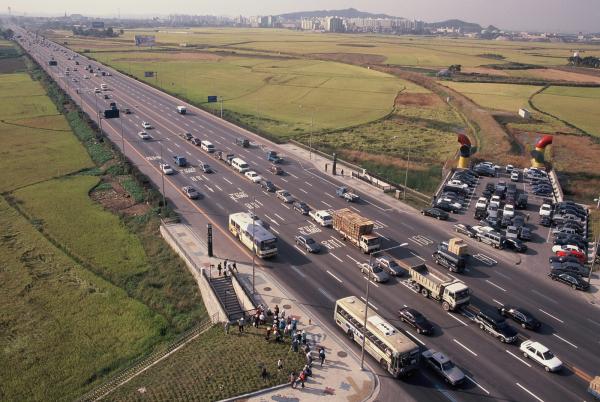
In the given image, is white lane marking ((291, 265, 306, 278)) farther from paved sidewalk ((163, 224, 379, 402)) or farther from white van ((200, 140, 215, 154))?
white van ((200, 140, 215, 154))

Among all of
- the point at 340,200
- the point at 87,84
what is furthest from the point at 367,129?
the point at 87,84

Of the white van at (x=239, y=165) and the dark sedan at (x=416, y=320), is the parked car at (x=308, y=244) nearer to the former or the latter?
the dark sedan at (x=416, y=320)

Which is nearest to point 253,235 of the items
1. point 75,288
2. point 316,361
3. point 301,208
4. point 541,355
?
point 301,208

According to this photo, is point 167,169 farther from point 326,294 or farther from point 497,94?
point 497,94

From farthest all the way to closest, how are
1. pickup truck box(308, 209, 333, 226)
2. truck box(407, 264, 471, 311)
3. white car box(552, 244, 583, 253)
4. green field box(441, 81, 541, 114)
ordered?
green field box(441, 81, 541, 114) < pickup truck box(308, 209, 333, 226) < white car box(552, 244, 583, 253) < truck box(407, 264, 471, 311)

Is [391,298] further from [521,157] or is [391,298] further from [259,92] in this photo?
[259,92]

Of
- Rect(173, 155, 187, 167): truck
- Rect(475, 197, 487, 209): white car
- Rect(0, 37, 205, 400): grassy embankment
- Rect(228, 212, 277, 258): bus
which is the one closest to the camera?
Rect(0, 37, 205, 400): grassy embankment

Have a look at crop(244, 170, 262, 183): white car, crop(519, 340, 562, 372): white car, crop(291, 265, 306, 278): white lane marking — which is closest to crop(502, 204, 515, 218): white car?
crop(519, 340, 562, 372): white car

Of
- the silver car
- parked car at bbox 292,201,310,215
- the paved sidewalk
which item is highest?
parked car at bbox 292,201,310,215
